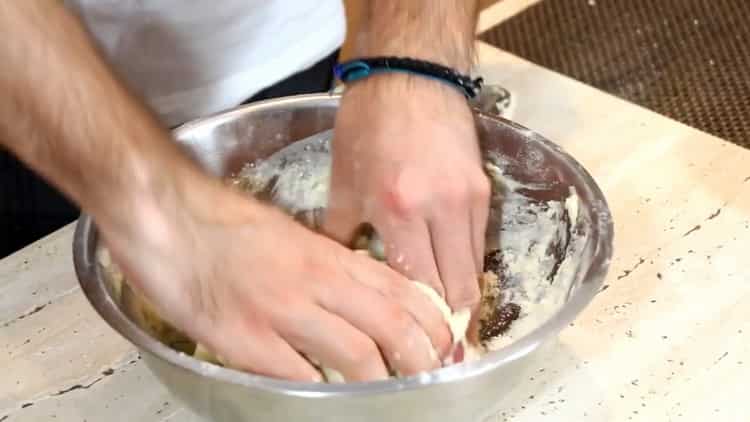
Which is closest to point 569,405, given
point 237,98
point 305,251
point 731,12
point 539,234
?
point 539,234

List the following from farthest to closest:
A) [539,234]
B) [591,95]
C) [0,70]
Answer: [591,95] → [539,234] → [0,70]

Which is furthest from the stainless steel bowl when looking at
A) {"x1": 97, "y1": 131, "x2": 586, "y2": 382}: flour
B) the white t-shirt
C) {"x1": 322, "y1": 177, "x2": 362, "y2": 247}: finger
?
the white t-shirt

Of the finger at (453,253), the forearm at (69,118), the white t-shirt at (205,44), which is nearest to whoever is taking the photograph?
the forearm at (69,118)

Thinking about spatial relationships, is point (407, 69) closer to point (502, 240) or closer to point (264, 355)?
point (502, 240)

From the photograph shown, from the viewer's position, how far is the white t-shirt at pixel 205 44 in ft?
2.76

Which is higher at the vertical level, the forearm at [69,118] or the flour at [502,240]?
the forearm at [69,118]

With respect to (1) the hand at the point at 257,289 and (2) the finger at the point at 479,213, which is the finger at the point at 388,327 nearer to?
(1) the hand at the point at 257,289

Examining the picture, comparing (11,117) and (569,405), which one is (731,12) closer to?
(569,405)

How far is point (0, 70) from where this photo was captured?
0.49m

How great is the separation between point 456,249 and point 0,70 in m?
0.30

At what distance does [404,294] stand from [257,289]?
0.31 ft

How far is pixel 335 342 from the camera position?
52 cm

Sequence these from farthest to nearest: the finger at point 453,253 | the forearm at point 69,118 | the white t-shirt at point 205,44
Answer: the white t-shirt at point 205,44 < the finger at point 453,253 < the forearm at point 69,118

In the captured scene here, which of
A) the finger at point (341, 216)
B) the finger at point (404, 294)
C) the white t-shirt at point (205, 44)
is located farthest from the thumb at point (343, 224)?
the white t-shirt at point (205, 44)
